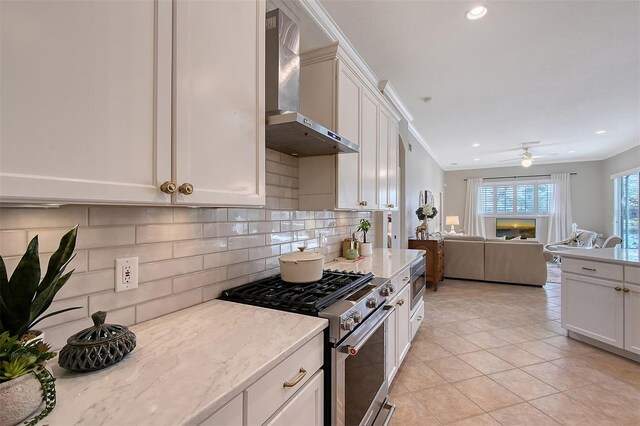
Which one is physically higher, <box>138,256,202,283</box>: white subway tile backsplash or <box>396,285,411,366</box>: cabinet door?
<box>138,256,202,283</box>: white subway tile backsplash

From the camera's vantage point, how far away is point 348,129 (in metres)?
2.15

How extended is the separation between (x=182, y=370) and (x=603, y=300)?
3510 millimetres

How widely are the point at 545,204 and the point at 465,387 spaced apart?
344 inches

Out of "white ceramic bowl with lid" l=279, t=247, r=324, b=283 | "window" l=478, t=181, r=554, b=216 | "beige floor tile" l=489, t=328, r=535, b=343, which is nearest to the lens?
"white ceramic bowl with lid" l=279, t=247, r=324, b=283

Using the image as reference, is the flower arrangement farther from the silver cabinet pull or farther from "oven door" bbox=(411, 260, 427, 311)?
the silver cabinet pull

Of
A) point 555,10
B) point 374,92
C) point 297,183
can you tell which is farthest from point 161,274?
point 555,10

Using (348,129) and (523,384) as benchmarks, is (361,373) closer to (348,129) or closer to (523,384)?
(348,129)

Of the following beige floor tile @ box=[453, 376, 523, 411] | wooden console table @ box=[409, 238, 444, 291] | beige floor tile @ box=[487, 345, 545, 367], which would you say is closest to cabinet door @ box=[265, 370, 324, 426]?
beige floor tile @ box=[453, 376, 523, 411]

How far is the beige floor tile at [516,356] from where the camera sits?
265 cm

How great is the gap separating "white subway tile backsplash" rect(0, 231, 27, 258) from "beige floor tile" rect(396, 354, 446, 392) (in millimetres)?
2403

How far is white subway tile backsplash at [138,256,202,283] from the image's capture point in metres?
1.18

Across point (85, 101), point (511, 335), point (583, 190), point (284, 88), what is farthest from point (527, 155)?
point (85, 101)

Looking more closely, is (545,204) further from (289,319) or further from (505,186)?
(289,319)

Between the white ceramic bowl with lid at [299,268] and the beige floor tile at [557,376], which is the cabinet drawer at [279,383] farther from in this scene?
the beige floor tile at [557,376]
